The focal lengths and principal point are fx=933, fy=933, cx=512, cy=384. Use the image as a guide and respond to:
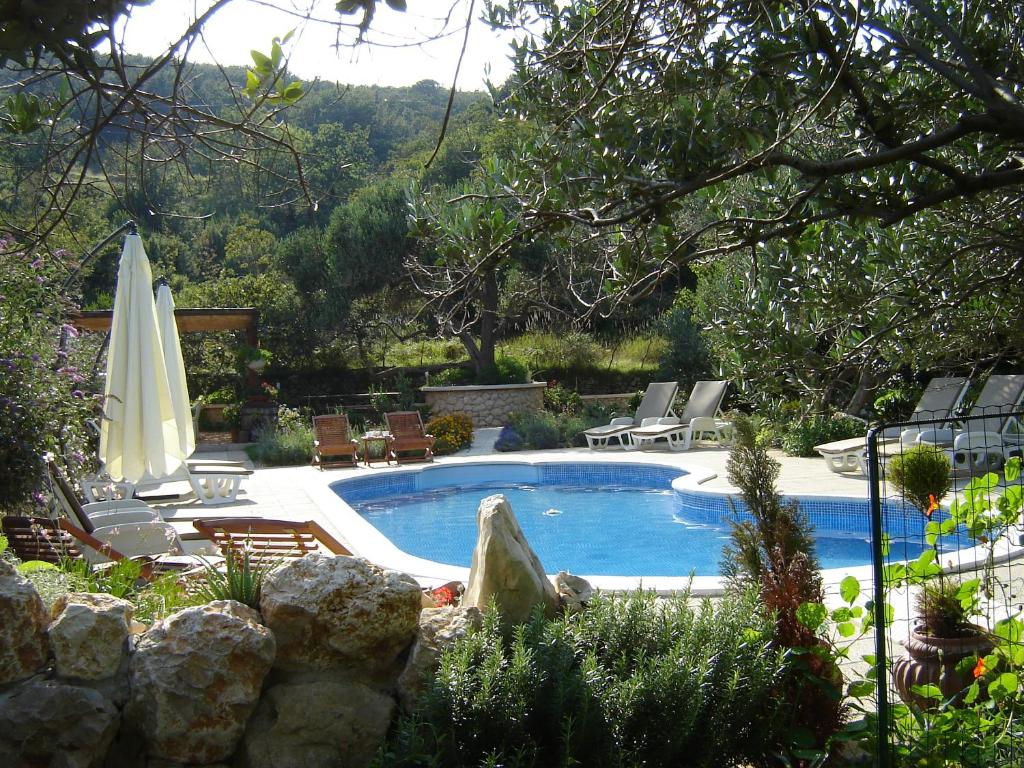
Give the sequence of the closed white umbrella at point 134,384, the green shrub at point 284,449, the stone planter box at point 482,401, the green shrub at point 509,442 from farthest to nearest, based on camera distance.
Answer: the stone planter box at point 482,401 < the green shrub at point 509,442 < the green shrub at point 284,449 < the closed white umbrella at point 134,384

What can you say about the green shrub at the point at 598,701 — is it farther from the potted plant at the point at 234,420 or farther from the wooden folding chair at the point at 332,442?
the potted plant at the point at 234,420

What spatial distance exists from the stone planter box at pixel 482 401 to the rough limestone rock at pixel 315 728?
14.3 m

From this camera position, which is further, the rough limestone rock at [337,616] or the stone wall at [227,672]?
the rough limestone rock at [337,616]

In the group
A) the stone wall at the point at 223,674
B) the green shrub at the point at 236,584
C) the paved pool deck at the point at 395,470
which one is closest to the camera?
the stone wall at the point at 223,674

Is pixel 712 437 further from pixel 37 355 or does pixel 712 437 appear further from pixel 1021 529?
pixel 37 355

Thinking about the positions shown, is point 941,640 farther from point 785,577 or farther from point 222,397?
point 222,397

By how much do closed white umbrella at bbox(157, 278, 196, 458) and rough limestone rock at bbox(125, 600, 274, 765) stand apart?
5.17 m

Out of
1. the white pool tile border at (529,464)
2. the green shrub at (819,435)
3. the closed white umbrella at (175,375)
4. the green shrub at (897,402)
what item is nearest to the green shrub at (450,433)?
the white pool tile border at (529,464)

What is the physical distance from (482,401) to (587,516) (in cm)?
673

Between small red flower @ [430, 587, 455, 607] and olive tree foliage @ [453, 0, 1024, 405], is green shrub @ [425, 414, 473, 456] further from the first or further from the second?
olive tree foliage @ [453, 0, 1024, 405]

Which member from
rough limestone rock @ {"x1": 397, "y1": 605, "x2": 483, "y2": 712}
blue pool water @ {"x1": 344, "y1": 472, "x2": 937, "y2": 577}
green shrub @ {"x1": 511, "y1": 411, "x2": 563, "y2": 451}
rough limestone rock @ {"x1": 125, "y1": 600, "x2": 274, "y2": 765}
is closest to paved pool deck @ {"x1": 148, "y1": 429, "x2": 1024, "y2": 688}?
blue pool water @ {"x1": 344, "y1": 472, "x2": 937, "y2": 577}

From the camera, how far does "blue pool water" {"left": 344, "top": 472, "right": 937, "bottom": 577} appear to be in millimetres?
8961

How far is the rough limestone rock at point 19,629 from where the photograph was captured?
9.97 feet

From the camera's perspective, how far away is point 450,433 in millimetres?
15445
